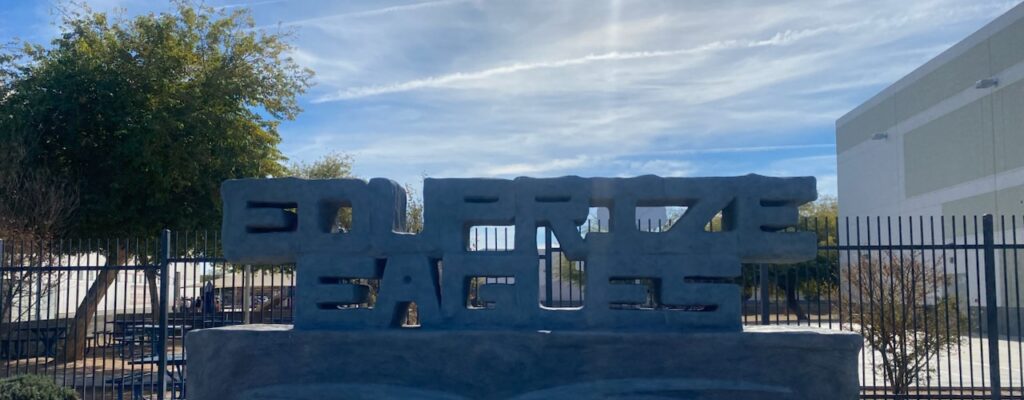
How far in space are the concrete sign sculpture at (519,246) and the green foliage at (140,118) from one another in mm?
9999

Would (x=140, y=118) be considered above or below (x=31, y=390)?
above

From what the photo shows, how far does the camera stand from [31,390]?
895cm

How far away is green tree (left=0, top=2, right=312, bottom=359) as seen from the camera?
56.2 ft

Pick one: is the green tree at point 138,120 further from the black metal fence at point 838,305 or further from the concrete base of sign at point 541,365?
the concrete base of sign at point 541,365

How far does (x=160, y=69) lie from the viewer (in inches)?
696

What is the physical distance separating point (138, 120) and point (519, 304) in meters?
12.0

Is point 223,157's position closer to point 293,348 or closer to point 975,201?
point 293,348

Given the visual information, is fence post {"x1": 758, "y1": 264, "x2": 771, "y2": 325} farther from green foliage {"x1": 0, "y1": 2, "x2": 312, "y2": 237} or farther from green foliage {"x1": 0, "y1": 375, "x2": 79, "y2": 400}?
green foliage {"x1": 0, "y1": 2, "x2": 312, "y2": 237}

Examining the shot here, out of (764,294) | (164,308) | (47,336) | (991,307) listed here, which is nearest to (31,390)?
(164,308)

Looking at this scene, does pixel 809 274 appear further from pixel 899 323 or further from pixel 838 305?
pixel 838 305

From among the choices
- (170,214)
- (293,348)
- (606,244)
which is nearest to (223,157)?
(170,214)

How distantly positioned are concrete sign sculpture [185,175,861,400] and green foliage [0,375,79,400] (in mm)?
1875

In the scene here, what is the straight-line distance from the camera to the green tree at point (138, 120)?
17.1m

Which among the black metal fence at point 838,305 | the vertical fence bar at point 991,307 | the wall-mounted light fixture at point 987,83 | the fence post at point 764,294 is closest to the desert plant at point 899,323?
the black metal fence at point 838,305
